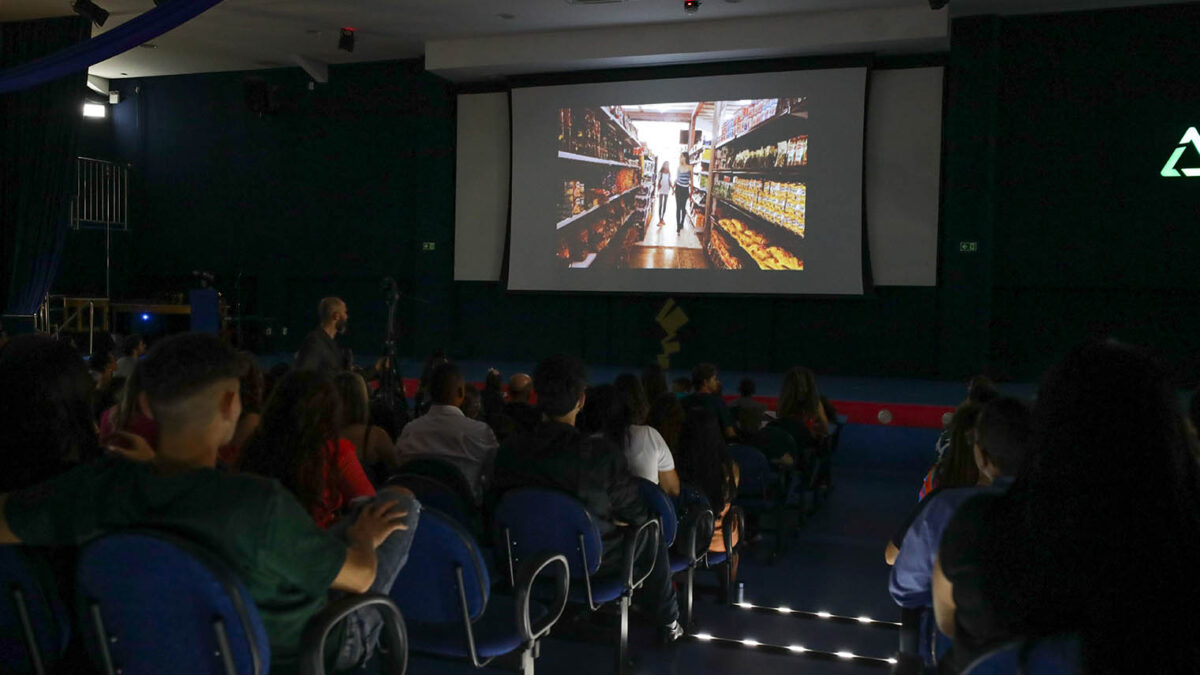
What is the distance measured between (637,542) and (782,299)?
7.79 m

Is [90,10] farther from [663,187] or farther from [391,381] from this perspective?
[663,187]

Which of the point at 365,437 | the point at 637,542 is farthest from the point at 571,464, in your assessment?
the point at 365,437

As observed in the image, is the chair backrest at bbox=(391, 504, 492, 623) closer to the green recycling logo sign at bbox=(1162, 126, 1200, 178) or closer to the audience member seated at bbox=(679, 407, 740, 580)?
the audience member seated at bbox=(679, 407, 740, 580)

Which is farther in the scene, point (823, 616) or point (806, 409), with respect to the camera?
point (806, 409)

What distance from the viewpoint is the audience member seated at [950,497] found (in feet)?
6.11

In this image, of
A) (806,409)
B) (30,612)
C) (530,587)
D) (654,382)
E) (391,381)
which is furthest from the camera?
(391,381)

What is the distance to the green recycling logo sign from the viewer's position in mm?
8773

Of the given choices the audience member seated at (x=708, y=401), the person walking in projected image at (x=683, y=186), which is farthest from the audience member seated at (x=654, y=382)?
the person walking in projected image at (x=683, y=186)

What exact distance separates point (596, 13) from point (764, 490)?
22.0ft

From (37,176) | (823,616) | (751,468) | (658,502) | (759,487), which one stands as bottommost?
(823,616)

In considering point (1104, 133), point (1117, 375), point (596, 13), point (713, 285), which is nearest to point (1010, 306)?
point (1104, 133)

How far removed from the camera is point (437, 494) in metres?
2.64

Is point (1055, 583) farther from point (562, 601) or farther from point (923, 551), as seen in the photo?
point (562, 601)

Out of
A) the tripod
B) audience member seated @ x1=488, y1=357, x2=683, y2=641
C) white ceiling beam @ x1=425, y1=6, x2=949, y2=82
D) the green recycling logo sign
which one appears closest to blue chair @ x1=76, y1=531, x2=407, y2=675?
audience member seated @ x1=488, y1=357, x2=683, y2=641
